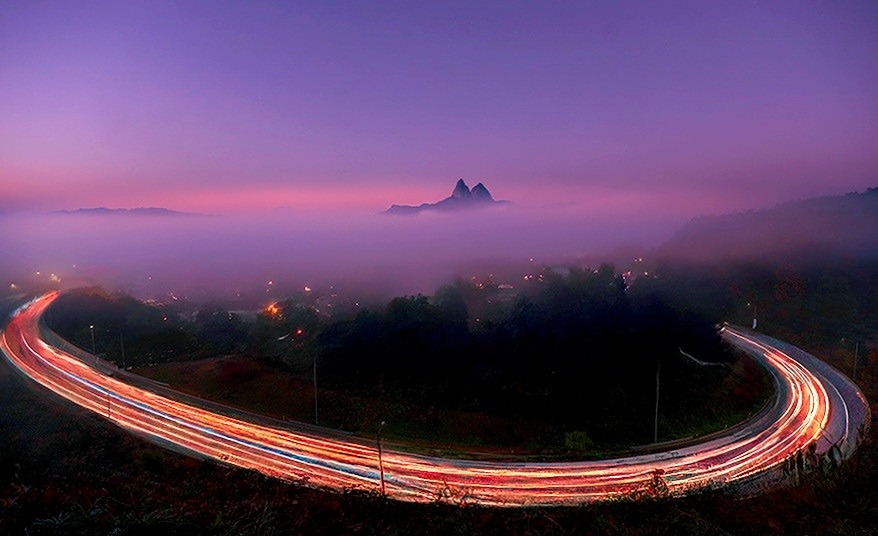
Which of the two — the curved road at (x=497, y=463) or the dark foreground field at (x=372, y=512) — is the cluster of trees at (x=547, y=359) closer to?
the curved road at (x=497, y=463)

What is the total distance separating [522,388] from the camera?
39.4 metres

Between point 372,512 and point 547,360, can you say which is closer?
point 372,512

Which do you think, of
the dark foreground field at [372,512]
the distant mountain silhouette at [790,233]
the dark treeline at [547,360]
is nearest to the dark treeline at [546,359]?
Result: the dark treeline at [547,360]

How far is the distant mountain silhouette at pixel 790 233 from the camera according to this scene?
9862cm

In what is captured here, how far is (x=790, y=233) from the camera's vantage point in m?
114

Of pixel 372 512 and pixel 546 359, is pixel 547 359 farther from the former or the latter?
pixel 372 512

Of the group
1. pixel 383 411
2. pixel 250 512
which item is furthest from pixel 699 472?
pixel 250 512

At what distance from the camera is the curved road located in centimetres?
2533

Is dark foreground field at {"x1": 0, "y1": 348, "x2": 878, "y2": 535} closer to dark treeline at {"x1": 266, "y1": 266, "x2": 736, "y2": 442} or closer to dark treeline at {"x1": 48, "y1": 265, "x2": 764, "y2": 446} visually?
dark treeline at {"x1": 48, "y1": 265, "x2": 764, "y2": 446}

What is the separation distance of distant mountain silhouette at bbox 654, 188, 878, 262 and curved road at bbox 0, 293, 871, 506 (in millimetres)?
68611

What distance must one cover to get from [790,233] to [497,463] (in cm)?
12657

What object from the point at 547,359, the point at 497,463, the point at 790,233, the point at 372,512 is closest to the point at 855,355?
the point at 547,359

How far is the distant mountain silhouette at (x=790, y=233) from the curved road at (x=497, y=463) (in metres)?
68.6

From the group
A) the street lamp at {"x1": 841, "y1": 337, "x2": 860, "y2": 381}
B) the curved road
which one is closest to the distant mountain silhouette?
the street lamp at {"x1": 841, "y1": 337, "x2": 860, "y2": 381}
